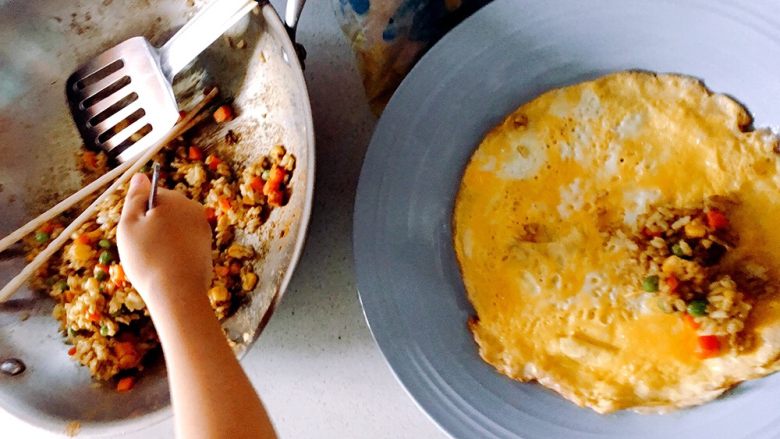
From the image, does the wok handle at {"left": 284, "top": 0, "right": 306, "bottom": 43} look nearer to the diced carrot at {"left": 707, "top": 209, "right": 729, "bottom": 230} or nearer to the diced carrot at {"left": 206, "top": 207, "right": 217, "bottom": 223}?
the diced carrot at {"left": 206, "top": 207, "right": 217, "bottom": 223}

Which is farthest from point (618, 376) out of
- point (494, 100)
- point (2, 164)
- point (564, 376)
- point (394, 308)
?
point (2, 164)

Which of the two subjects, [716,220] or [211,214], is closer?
[716,220]

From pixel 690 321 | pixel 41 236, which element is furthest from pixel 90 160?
pixel 690 321

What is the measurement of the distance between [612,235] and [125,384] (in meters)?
0.78

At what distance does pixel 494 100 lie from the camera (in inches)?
40.3

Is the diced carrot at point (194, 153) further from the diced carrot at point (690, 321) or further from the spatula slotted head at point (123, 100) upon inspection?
the diced carrot at point (690, 321)

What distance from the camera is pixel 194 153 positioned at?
1132mm

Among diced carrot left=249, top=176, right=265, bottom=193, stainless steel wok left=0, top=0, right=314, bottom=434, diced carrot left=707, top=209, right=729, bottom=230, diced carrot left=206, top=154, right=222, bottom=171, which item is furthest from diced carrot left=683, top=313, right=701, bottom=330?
diced carrot left=206, top=154, right=222, bottom=171

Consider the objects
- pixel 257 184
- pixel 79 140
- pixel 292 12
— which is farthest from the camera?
pixel 79 140

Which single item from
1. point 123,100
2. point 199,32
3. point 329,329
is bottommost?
point 329,329

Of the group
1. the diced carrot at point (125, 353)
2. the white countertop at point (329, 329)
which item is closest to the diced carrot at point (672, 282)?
the white countertop at point (329, 329)

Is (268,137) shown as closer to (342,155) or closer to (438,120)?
(342,155)

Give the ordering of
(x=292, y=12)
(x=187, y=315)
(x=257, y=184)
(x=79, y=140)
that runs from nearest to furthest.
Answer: (x=187, y=315) → (x=292, y=12) → (x=257, y=184) → (x=79, y=140)

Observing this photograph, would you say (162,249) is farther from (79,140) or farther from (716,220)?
(716,220)
